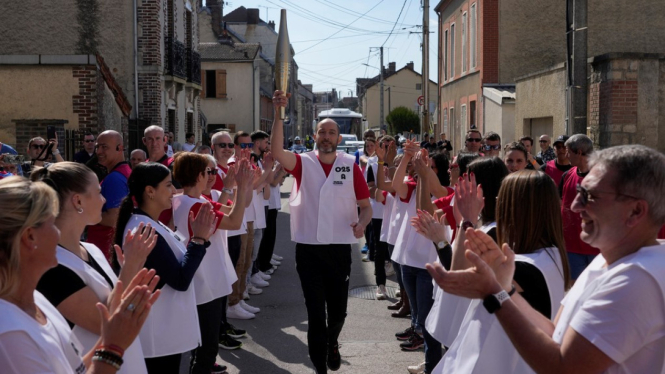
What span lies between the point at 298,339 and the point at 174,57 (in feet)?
59.8

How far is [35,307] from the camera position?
236 cm

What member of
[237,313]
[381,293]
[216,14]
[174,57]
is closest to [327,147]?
[237,313]

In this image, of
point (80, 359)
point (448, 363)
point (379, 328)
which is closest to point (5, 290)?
point (80, 359)

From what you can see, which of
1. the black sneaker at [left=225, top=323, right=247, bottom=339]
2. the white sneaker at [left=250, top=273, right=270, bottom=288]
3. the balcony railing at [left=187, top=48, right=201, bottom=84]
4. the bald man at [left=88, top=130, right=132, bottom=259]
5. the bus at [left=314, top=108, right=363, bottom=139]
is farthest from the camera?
the bus at [left=314, top=108, right=363, bottom=139]

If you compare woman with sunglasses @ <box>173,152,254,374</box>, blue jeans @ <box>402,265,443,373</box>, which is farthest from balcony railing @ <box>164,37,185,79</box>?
woman with sunglasses @ <box>173,152,254,374</box>

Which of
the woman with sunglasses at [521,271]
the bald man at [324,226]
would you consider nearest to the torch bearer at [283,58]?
the bald man at [324,226]

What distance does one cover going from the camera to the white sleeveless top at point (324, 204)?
20.5ft

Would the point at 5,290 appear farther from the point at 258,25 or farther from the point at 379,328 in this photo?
the point at 258,25

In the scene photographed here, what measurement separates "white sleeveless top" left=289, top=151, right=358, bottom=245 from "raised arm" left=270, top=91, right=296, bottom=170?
16cm

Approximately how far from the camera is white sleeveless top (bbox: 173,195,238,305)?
536 centimetres

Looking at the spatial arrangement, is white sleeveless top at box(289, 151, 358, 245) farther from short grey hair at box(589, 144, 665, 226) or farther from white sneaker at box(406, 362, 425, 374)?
short grey hair at box(589, 144, 665, 226)

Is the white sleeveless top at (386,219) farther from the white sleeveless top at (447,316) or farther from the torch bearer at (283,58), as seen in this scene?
the white sleeveless top at (447,316)

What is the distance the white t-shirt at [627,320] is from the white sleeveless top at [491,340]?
685mm

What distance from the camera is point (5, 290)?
224cm
